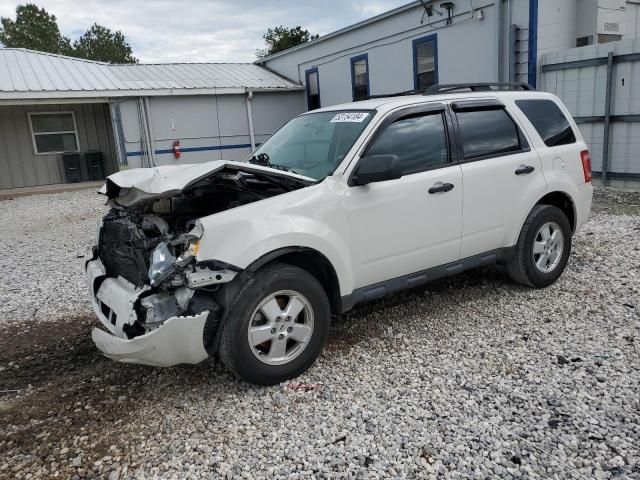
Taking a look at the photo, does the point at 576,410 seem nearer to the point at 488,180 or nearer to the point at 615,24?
the point at 488,180

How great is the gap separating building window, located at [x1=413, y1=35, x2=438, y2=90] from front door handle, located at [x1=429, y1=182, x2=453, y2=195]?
9334 mm

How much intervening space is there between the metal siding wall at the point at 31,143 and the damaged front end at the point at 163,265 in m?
15.0

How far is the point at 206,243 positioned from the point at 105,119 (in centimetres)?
1667

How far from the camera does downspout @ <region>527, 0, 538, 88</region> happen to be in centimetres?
1037

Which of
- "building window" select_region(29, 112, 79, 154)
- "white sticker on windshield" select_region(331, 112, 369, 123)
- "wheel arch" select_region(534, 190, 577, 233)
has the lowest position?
"wheel arch" select_region(534, 190, 577, 233)

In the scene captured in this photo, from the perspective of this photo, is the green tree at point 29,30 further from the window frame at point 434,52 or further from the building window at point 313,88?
the window frame at point 434,52

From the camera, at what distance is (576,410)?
305 cm

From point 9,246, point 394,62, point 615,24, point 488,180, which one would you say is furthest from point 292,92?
point 488,180

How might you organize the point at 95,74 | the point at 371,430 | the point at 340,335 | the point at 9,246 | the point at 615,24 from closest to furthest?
the point at 371,430, the point at 340,335, the point at 9,246, the point at 615,24, the point at 95,74

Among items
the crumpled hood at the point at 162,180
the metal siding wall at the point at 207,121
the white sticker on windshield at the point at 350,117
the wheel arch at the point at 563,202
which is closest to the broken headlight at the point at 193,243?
the crumpled hood at the point at 162,180

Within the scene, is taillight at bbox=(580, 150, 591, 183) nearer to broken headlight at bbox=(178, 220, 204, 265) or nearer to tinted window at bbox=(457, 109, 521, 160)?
tinted window at bbox=(457, 109, 521, 160)

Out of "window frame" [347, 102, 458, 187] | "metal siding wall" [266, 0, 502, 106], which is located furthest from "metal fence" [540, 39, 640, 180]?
"window frame" [347, 102, 458, 187]

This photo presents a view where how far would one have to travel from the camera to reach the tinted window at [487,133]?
4379mm

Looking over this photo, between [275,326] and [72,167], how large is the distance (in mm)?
15908
